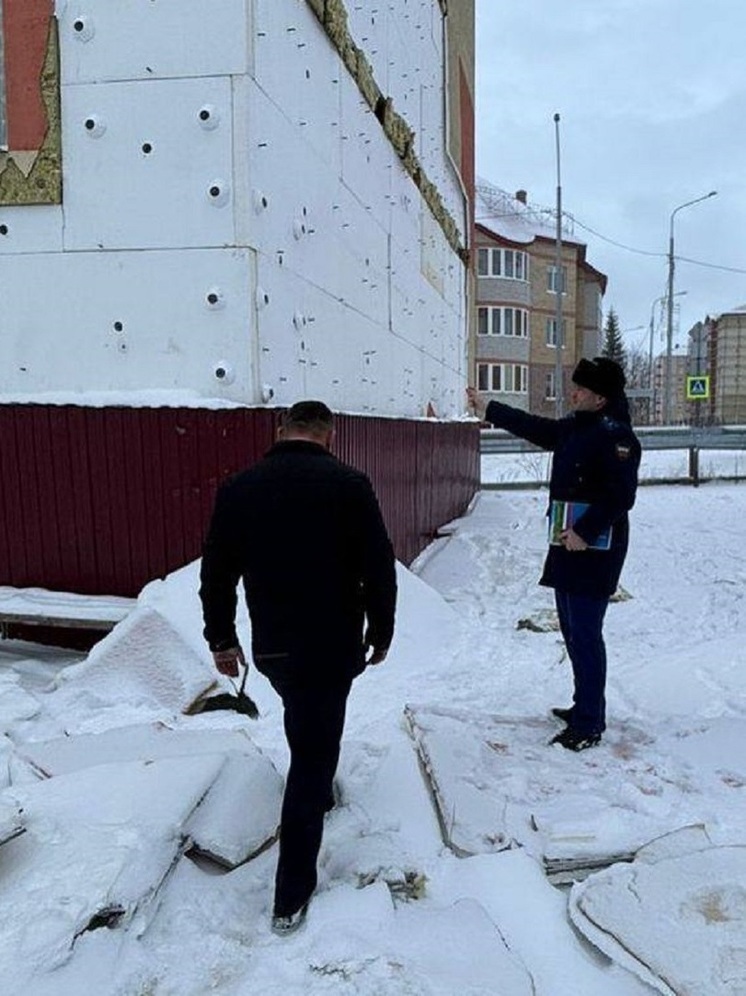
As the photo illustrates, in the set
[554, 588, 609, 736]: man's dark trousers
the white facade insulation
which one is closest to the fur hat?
[554, 588, 609, 736]: man's dark trousers

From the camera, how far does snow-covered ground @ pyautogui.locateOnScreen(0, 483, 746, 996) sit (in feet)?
8.06

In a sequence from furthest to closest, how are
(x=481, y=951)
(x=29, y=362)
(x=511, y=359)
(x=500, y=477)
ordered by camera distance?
(x=511, y=359) < (x=500, y=477) < (x=29, y=362) < (x=481, y=951)

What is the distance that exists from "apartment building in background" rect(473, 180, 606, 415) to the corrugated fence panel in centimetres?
3296

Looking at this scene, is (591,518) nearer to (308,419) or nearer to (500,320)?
(308,419)

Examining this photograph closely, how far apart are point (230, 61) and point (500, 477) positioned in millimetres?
13788

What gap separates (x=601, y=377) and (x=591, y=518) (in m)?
0.66

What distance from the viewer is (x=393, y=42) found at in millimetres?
9547

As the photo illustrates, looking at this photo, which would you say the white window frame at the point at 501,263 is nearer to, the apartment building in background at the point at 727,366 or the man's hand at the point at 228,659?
the apartment building in background at the point at 727,366

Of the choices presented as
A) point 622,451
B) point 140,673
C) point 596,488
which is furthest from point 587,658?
point 140,673

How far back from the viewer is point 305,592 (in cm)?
272

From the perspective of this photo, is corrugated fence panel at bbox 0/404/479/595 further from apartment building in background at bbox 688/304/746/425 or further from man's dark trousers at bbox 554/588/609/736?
apartment building in background at bbox 688/304/746/425

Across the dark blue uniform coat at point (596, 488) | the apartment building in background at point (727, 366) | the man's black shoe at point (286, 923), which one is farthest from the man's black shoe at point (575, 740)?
the apartment building in background at point (727, 366)

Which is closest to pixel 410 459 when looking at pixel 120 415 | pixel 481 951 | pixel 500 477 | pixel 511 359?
pixel 120 415

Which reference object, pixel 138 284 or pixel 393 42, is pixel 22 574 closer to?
pixel 138 284
